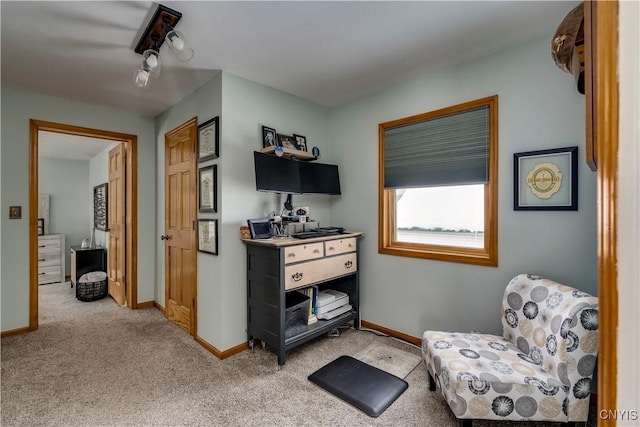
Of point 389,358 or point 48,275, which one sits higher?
point 48,275

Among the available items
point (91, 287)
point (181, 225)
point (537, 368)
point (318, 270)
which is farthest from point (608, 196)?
point (91, 287)

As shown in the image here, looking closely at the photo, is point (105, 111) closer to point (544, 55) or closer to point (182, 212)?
point (182, 212)

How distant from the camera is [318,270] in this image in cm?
249

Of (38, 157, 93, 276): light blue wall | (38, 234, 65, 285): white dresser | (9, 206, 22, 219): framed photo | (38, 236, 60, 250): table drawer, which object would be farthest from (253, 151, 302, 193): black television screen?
(38, 157, 93, 276): light blue wall

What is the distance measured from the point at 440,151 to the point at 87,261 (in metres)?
5.08

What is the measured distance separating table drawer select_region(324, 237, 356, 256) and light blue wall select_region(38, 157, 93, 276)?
5408mm

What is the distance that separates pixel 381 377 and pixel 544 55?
2.51 metres

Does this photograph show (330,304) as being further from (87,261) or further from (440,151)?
(87,261)

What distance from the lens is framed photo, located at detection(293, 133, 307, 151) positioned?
2.94 metres

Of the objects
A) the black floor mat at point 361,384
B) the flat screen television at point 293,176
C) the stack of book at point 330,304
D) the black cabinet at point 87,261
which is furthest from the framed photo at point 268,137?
the black cabinet at point 87,261

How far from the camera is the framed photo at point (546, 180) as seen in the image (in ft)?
6.03

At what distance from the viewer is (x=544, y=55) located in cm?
194

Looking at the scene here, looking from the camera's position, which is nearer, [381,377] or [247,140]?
[381,377]

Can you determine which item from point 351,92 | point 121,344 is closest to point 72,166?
point 121,344
